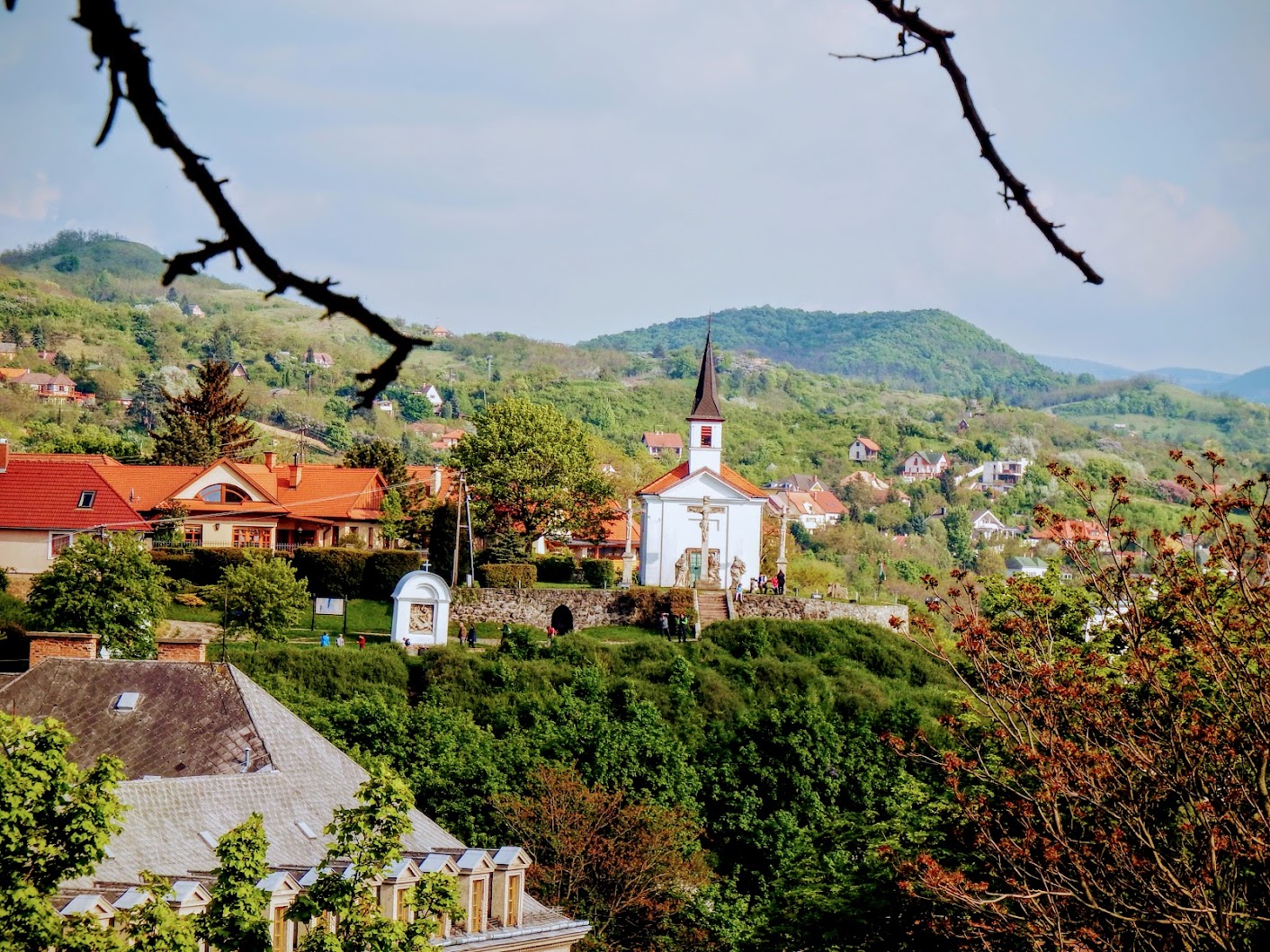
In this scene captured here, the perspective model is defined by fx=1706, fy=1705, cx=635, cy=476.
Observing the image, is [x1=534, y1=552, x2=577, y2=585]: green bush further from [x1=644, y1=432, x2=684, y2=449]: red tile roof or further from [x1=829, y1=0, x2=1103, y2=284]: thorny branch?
[x1=644, y1=432, x2=684, y2=449]: red tile roof

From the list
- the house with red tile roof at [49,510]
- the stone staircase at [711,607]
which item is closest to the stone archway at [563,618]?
the stone staircase at [711,607]

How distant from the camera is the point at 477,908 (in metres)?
22.8

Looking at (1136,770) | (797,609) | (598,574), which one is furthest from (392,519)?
(1136,770)

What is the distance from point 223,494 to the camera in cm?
5488

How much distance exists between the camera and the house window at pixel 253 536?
53.8 metres

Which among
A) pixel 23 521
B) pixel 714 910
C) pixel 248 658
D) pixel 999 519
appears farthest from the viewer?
pixel 999 519

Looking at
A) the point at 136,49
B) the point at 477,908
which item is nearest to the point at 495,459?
the point at 477,908

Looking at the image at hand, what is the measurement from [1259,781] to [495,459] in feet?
145

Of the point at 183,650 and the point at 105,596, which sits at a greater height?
the point at 105,596

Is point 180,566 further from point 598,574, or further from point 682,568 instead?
point 682,568

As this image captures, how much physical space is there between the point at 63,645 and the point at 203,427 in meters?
A: 40.0

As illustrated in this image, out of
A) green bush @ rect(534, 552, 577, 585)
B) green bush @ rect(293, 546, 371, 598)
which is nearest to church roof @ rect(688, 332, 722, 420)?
green bush @ rect(534, 552, 577, 585)

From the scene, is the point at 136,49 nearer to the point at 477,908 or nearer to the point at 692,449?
the point at 477,908

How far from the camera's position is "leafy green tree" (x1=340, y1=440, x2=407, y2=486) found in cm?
6319
